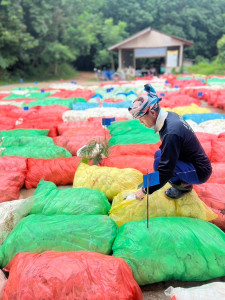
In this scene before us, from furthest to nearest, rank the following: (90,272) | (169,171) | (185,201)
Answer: (185,201) → (169,171) → (90,272)

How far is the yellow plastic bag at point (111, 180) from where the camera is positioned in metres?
2.68

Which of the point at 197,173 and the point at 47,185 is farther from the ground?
the point at 197,173

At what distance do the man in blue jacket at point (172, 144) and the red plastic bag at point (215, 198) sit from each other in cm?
49

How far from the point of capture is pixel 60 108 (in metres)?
6.49

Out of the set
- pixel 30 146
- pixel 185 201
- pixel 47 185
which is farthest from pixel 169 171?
pixel 30 146

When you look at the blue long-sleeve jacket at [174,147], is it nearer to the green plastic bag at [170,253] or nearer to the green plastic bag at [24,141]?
the green plastic bag at [170,253]

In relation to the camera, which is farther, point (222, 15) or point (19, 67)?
point (222, 15)

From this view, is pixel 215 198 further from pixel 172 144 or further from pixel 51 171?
pixel 51 171

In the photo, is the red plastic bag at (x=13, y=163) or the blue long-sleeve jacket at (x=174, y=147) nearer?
the blue long-sleeve jacket at (x=174, y=147)

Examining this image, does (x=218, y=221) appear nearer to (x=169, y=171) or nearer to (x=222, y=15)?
(x=169, y=171)

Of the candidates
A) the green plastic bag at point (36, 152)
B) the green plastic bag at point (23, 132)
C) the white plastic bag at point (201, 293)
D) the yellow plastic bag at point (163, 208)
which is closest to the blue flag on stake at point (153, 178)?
the yellow plastic bag at point (163, 208)

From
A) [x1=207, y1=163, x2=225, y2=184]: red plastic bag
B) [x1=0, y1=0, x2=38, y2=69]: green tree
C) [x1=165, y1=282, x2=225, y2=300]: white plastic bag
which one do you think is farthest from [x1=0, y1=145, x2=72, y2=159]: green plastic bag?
[x1=0, y1=0, x2=38, y2=69]: green tree

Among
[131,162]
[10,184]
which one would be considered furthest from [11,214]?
[131,162]

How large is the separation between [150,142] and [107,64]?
1034 inches
